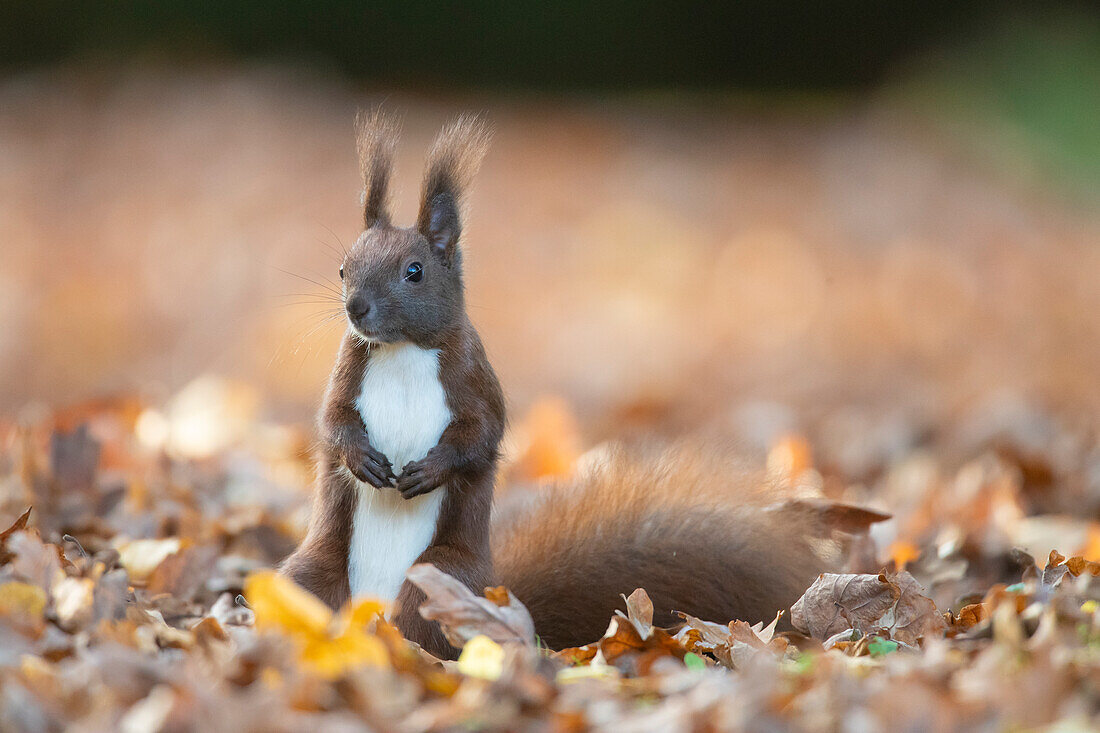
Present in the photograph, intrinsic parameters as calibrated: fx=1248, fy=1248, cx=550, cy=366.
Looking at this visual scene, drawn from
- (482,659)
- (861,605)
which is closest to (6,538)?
(482,659)

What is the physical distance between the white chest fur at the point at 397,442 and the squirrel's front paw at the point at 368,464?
0.04 meters

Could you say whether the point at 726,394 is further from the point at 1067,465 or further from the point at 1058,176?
the point at 1058,176

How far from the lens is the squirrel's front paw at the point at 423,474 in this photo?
8.34 ft

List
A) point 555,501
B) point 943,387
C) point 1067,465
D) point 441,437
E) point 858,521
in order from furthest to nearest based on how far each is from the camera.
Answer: point 943,387
point 1067,465
point 858,521
point 555,501
point 441,437

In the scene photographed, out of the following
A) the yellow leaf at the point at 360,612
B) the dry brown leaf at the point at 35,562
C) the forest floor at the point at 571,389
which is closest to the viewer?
the forest floor at the point at 571,389

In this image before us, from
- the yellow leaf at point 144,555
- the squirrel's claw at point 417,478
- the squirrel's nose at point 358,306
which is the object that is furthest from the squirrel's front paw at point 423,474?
the yellow leaf at point 144,555

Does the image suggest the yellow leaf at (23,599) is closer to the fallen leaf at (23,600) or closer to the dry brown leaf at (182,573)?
the fallen leaf at (23,600)

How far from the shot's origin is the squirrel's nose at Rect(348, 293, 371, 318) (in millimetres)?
2537

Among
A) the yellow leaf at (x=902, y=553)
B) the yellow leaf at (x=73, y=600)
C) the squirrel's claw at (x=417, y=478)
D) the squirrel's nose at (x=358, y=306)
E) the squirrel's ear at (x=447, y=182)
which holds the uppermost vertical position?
the squirrel's ear at (x=447, y=182)

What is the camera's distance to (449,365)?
2621 millimetres

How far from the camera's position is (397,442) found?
2611 mm

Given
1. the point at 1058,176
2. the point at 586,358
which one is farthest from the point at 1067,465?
the point at 1058,176

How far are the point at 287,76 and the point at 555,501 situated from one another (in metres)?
10.5

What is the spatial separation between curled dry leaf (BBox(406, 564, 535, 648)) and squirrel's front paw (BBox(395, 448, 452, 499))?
1.00 ft
